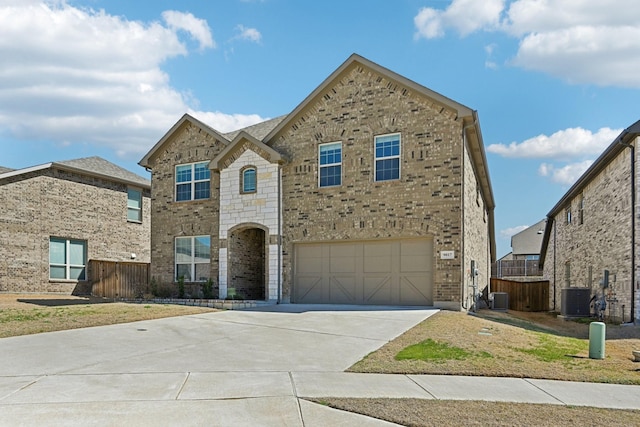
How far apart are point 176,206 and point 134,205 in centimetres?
863

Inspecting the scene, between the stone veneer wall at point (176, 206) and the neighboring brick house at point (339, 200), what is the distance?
58mm

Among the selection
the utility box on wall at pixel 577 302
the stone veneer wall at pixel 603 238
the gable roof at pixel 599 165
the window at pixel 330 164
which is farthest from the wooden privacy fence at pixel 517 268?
the window at pixel 330 164

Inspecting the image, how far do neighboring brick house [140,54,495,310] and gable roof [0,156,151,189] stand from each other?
6525 mm

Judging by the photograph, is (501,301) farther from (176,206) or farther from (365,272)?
(176,206)

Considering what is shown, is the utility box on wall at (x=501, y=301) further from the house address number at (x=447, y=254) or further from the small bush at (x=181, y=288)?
the small bush at (x=181, y=288)

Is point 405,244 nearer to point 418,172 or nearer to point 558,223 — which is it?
point 418,172

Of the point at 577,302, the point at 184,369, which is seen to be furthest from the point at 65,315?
the point at 577,302

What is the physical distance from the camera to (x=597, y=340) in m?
9.83

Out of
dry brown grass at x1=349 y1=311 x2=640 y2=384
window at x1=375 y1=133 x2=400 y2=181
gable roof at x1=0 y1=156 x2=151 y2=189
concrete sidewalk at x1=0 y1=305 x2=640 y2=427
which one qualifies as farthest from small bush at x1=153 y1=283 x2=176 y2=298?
dry brown grass at x1=349 y1=311 x2=640 y2=384

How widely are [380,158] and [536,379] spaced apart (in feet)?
37.8

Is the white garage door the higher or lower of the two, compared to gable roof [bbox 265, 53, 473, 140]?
lower

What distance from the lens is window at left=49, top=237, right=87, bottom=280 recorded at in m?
25.6

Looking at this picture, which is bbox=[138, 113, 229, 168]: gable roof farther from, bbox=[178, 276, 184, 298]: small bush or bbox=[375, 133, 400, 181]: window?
bbox=[375, 133, 400, 181]: window

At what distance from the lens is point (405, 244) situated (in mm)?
18141
